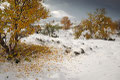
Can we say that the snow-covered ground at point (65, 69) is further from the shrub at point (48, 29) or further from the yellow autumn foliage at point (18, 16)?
the shrub at point (48, 29)

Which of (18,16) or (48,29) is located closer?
(18,16)

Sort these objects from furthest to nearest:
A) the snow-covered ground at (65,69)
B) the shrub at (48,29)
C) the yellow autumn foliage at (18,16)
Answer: the shrub at (48,29) < the yellow autumn foliage at (18,16) < the snow-covered ground at (65,69)

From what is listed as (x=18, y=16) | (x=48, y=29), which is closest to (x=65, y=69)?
(x=18, y=16)

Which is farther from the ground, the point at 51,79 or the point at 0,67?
the point at 0,67

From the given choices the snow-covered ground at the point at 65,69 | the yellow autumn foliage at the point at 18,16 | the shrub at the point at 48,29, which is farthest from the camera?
the shrub at the point at 48,29

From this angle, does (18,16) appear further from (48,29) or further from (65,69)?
(48,29)

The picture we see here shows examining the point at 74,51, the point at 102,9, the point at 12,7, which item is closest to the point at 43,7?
the point at 12,7

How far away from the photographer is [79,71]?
8383 mm

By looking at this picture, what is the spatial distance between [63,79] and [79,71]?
1.95m

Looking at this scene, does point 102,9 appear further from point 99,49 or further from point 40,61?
point 40,61

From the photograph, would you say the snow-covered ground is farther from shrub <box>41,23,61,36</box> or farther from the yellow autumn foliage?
shrub <box>41,23,61,36</box>

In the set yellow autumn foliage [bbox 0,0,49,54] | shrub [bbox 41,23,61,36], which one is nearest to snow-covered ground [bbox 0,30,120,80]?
yellow autumn foliage [bbox 0,0,49,54]

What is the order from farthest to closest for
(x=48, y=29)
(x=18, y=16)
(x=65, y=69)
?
(x=48, y=29), (x=65, y=69), (x=18, y=16)

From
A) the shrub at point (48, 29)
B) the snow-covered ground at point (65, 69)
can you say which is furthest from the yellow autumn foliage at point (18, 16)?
the shrub at point (48, 29)
